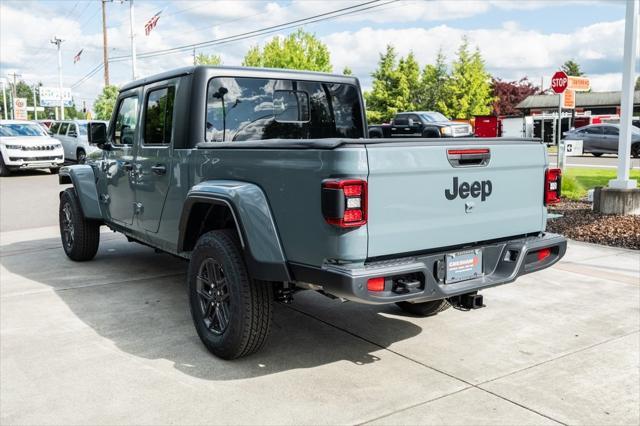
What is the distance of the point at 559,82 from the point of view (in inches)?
548

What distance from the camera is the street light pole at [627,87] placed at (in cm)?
931

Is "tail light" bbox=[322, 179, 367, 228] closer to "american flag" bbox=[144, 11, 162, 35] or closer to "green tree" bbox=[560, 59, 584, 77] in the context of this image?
"american flag" bbox=[144, 11, 162, 35]

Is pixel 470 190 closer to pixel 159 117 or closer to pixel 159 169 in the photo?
pixel 159 169

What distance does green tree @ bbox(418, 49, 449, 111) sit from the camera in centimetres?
5019

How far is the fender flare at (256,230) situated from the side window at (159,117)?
4.32 ft

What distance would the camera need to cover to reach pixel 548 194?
14.6 ft

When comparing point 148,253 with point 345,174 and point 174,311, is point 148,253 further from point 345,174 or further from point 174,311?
point 345,174

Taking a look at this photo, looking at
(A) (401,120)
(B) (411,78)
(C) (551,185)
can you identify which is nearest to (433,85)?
(B) (411,78)

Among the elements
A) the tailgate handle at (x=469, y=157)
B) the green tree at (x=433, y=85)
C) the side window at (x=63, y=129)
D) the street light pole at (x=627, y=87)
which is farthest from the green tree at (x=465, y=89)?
the tailgate handle at (x=469, y=157)

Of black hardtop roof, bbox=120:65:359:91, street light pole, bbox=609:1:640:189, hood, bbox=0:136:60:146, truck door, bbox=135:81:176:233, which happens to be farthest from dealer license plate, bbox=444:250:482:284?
hood, bbox=0:136:60:146

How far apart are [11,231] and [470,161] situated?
837cm

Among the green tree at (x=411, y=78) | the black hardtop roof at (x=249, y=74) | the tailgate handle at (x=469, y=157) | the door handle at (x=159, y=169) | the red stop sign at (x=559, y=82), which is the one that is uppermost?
the green tree at (x=411, y=78)

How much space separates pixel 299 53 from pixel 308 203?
49715 mm

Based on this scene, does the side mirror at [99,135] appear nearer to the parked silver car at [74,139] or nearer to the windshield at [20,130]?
the windshield at [20,130]
